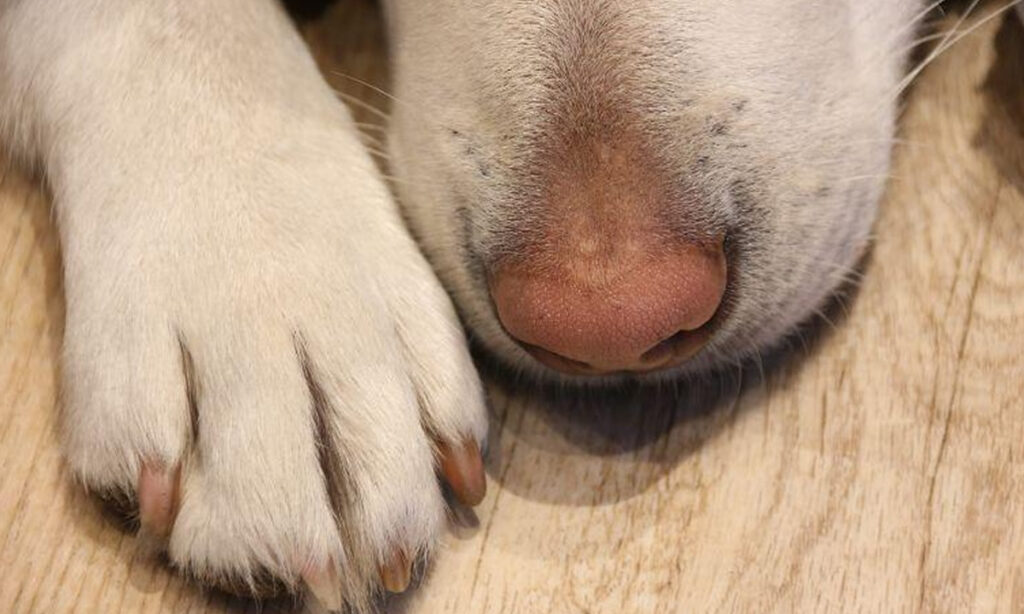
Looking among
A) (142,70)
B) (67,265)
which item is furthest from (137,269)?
(142,70)

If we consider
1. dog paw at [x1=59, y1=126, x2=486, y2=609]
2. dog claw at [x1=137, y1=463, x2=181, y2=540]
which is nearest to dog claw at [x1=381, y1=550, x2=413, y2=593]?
dog paw at [x1=59, y1=126, x2=486, y2=609]

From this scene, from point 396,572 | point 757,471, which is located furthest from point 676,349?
point 396,572

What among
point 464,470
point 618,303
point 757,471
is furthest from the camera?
point 757,471

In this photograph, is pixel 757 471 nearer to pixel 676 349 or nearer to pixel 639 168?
pixel 676 349

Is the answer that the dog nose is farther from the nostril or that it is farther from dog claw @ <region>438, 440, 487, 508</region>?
dog claw @ <region>438, 440, 487, 508</region>

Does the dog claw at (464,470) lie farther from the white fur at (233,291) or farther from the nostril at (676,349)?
the nostril at (676,349)
